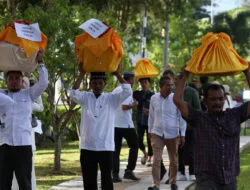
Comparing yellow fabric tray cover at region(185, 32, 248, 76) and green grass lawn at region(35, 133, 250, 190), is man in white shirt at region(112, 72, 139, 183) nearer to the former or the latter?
green grass lawn at region(35, 133, 250, 190)

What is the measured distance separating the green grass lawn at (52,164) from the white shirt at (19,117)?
4335 millimetres

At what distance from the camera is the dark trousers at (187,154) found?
13352 millimetres

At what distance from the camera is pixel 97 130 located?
8758mm

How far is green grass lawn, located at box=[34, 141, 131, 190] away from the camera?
44.6ft

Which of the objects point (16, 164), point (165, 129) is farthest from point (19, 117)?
point (165, 129)

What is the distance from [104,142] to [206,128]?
2151mm

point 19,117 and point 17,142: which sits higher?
point 19,117

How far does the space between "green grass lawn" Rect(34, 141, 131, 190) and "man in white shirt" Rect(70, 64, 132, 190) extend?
3.83 m

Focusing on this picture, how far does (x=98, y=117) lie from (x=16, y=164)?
1.24 m

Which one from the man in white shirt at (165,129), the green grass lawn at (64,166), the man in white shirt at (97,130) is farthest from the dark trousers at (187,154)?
the man in white shirt at (97,130)

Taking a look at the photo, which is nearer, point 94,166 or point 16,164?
point 16,164

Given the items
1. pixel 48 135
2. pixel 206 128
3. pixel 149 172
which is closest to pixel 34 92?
pixel 206 128

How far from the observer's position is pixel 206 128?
22.4ft

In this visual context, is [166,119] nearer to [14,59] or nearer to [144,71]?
[14,59]
